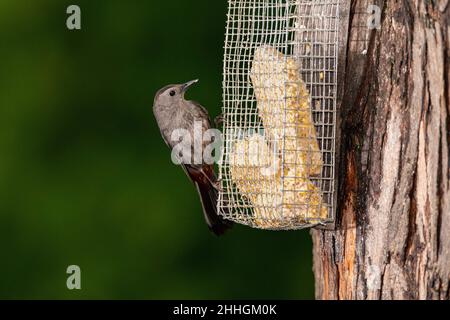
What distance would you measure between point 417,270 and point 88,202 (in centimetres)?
410

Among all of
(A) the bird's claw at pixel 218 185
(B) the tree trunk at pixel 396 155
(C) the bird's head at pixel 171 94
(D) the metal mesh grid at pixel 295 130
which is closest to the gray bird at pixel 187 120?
(C) the bird's head at pixel 171 94

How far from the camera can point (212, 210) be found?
6125 mm

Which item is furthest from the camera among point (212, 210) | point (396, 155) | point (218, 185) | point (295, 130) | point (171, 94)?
point (171, 94)

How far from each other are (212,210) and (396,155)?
6.69ft

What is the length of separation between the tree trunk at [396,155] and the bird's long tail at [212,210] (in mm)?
1406

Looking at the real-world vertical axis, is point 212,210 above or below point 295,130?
below

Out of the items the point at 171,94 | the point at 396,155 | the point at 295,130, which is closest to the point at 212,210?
the point at 171,94

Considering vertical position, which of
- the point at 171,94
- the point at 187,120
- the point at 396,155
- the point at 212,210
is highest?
the point at 171,94

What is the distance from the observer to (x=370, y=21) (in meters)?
4.49

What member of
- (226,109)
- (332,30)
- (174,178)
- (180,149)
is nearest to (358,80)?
(332,30)

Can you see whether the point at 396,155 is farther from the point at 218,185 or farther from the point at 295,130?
the point at 218,185

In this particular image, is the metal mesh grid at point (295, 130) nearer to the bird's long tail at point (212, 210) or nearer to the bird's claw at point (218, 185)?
the bird's claw at point (218, 185)

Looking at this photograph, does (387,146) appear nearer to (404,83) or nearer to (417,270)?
(404,83)

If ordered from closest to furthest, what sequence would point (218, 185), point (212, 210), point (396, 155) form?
point (396, 155) < point (218, 185) < point (212, 210)
